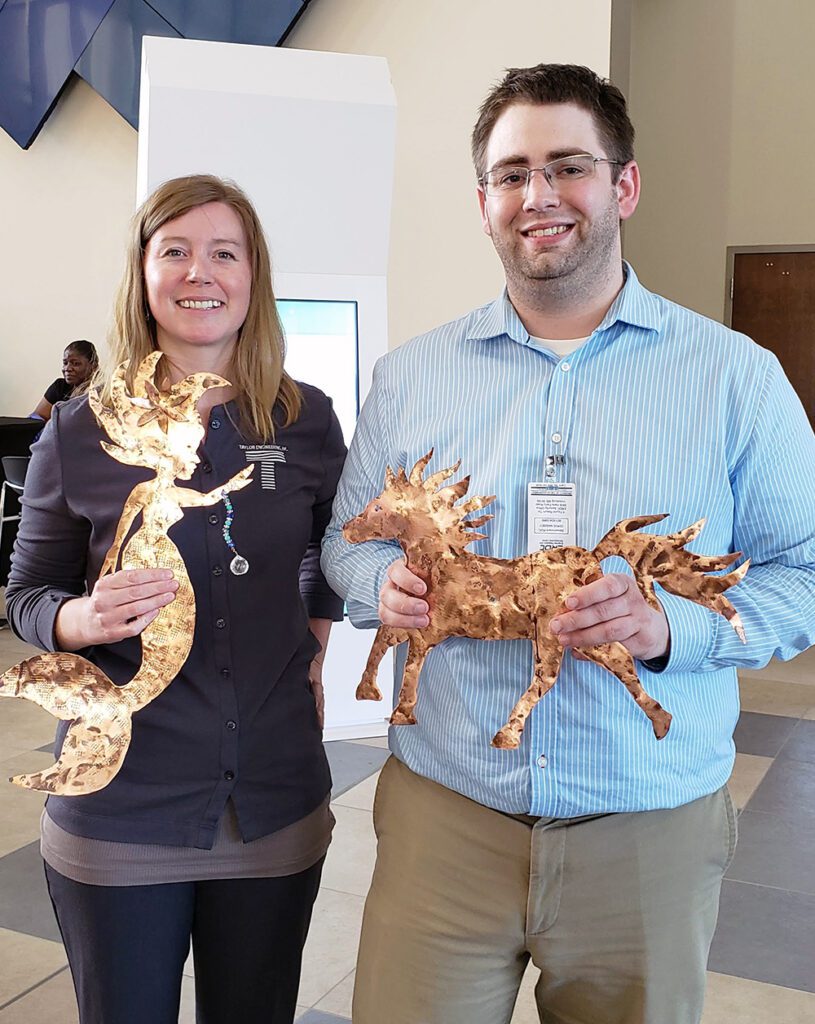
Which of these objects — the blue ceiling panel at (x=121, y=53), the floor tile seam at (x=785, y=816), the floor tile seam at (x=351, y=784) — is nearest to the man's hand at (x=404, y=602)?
the floor tile seam at (x=351, y=784)

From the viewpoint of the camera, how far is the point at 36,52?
23.1ft

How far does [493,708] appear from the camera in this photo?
4.87 feet

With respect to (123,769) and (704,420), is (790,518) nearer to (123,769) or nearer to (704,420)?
(704,420)

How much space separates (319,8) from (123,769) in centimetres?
565

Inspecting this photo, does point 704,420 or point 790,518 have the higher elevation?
point 704,420

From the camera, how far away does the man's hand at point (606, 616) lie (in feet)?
4.34

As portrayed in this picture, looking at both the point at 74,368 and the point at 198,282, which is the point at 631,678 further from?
the point at 74,368

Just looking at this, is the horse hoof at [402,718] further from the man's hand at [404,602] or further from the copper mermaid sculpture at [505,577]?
the man's hand at [404,602]

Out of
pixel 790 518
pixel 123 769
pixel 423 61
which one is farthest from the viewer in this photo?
pixel 423 61

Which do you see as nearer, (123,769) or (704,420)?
(704,420)

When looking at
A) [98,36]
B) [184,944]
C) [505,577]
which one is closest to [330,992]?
[184,944]

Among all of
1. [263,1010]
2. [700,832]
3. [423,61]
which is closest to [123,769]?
[263,1010]

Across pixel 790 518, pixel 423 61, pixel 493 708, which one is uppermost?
pixel 423 61

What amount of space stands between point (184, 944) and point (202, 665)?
406 mm
